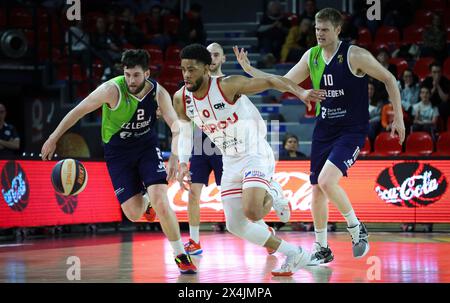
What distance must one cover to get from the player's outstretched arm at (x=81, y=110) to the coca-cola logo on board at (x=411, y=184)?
7403mm

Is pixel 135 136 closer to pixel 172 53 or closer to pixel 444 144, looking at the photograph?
pixel 444 144

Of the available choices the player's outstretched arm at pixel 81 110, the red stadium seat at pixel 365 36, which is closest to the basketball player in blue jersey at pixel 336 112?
the player's outstretched arm at pixel 81 110

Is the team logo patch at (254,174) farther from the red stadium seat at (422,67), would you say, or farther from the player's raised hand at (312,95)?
the red stadium seat at (422,67)

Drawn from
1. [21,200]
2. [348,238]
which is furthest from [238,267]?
[21,200]

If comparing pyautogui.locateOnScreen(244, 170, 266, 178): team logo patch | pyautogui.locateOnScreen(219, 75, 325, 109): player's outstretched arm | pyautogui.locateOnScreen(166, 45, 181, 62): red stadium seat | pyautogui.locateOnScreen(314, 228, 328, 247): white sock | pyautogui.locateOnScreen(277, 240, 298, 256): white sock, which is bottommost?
pyautogui.locateOnScreen(314, 228, 328, 247): white sock

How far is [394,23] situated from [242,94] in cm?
1273

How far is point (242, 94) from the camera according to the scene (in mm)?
8133

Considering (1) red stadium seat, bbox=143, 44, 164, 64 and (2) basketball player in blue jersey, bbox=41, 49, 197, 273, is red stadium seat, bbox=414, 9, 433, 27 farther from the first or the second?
(2) basketball player in blue jersey, bbox=41, 49, 197, 273

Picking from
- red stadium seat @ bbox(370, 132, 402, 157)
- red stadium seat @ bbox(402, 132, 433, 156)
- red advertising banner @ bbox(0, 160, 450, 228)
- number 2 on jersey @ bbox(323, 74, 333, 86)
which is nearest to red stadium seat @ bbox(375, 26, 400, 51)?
red stadium seat @ bbox(370, 132, 402, 157)

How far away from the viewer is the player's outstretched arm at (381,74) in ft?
29.1

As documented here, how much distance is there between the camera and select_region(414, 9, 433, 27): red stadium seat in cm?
1985

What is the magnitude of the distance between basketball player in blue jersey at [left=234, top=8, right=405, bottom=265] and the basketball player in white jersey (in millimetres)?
1014

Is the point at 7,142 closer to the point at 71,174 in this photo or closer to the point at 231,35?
the point at 71,174

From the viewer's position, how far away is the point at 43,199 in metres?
14.1
